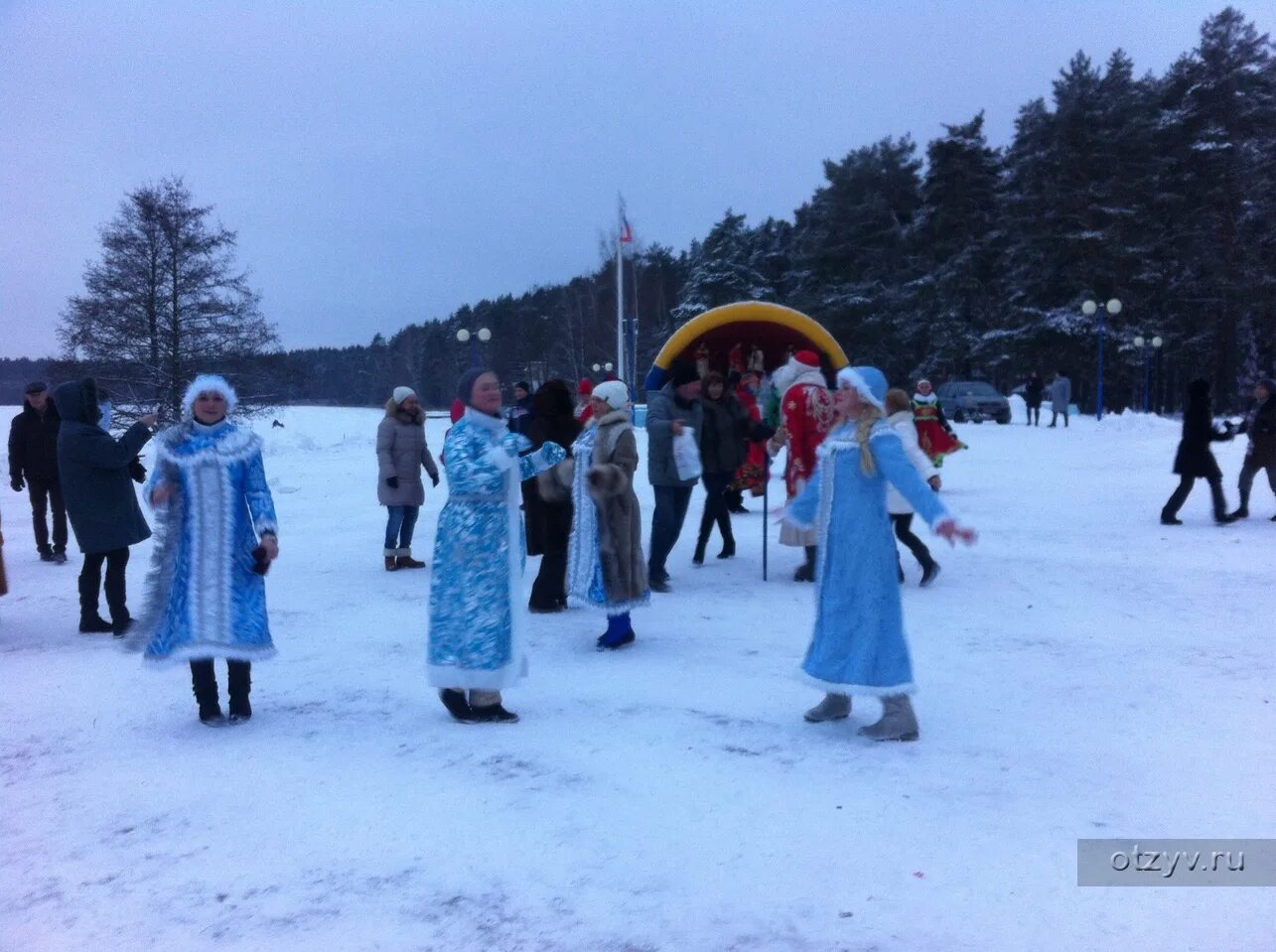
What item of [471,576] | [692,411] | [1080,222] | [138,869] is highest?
[1080,222]

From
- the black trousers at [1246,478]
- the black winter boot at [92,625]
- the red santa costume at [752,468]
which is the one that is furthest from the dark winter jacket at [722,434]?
the black trousers at [1246,478]

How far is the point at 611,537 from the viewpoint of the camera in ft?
21.7

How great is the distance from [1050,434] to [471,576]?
23637 mm

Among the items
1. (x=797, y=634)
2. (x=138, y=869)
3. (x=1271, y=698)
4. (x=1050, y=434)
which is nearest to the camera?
(x=138, y=869)

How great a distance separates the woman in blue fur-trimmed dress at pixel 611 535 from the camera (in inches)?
261

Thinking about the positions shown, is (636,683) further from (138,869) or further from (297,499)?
(297,499)

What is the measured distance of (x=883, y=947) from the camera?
3049 mm

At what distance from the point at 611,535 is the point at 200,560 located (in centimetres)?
258

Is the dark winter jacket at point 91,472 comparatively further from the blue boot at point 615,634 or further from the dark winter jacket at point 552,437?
the blue boot at point 615,634

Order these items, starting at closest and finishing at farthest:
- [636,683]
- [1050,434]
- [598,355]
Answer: [636,683] < [1050,434] < [598,355]

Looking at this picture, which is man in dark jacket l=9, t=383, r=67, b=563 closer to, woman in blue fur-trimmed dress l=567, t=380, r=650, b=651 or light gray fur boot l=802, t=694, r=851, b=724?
woman in blue fur-trimmed dress l=567, t=380, r=650, b=651

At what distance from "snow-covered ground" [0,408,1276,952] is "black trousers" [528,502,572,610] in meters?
0.34

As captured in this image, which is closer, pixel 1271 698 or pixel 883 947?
pixel 883 947

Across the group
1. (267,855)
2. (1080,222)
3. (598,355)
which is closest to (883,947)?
(267,855)
